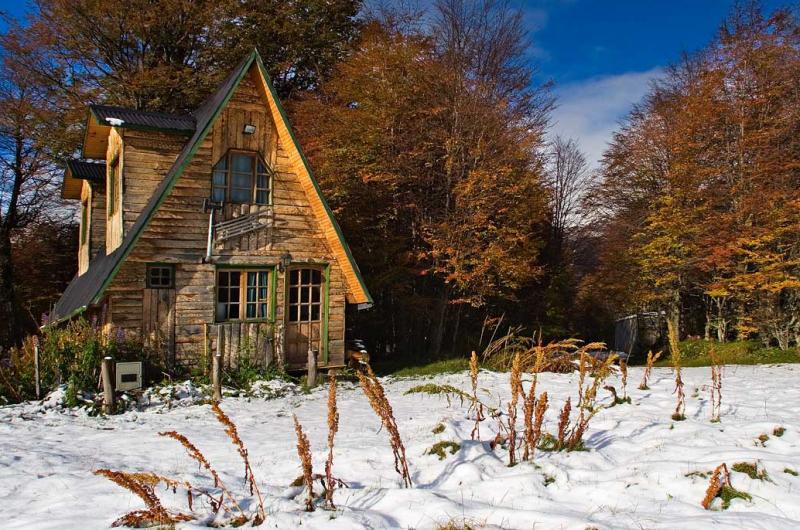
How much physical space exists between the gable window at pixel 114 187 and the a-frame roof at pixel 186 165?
3.23ft

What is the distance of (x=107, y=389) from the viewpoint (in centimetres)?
849

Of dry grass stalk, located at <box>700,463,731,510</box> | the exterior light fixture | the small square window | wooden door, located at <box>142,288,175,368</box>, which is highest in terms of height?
the exterior light fixture

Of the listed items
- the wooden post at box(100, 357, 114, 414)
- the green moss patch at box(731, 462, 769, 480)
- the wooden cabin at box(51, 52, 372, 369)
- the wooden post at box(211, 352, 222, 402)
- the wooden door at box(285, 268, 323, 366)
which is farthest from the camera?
the wooden door at box(285, 268, 323, 366)

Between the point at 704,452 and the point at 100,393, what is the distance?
27.7ft

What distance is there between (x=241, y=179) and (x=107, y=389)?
4839 mm

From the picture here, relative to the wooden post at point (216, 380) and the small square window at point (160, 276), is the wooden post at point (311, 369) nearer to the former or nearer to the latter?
the wooden post at point (216, 380)

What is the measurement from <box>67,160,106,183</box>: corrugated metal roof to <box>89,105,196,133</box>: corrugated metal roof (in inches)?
140

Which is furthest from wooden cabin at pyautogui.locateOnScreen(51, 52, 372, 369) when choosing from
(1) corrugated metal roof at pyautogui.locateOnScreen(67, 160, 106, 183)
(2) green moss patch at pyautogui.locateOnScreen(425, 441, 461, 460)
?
(2) green moss patch at pyautogui.locateOnScreen(425, 441, 461, 460)

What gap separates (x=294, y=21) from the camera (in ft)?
78.0

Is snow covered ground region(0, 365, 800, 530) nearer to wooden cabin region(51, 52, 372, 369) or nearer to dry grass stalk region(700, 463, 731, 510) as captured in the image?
dry grass stalk region(700, 463, 731, 510)

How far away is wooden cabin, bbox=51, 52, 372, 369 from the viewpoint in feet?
34.9

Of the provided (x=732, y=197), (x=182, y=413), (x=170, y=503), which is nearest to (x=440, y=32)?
(x=732, y=197)

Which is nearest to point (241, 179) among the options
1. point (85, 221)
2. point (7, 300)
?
point (85, 221)

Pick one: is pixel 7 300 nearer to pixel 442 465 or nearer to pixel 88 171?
pixel 88 171
